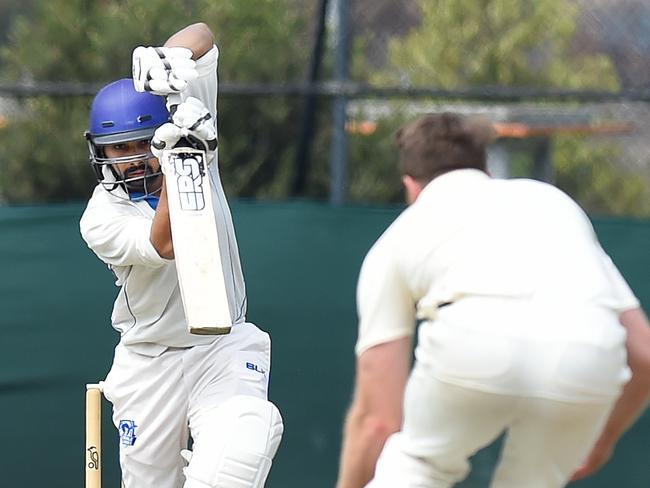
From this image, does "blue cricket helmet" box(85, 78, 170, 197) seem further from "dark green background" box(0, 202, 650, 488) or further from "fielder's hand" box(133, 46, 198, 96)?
"dark green background" box(0, 202, 650, 488)

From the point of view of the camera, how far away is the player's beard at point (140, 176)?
13.6 feet

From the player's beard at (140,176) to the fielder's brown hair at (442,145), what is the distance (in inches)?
46.1

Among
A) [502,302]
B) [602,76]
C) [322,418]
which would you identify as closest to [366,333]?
[502,302]

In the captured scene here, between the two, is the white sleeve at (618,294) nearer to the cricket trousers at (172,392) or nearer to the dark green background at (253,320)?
the cricket trousers at (172,392)

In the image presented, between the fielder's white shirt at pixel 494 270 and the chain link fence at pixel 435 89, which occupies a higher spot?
the fielder's white shirt at pixel 494 270

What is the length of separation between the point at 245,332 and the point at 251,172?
7.59 ft

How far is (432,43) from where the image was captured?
21.6 ft

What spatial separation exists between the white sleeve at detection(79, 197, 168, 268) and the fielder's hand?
0.41 m

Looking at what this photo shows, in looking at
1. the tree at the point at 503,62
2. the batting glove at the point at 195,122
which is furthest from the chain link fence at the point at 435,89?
the batting glove at the point at 195,122

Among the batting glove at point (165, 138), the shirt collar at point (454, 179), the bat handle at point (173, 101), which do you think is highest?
the shirt collar at point (454, 179)

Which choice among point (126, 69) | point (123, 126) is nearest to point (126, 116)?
point (123, 126)

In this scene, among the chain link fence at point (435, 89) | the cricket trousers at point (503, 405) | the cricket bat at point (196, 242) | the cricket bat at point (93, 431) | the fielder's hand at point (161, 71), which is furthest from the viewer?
the chain link fence at point (435, 89)

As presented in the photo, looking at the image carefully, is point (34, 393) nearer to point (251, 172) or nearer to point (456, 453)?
point (251, 172)

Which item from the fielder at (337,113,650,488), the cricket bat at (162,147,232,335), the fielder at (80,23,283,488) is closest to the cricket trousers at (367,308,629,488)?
the fielder at (337,113,650,488)
